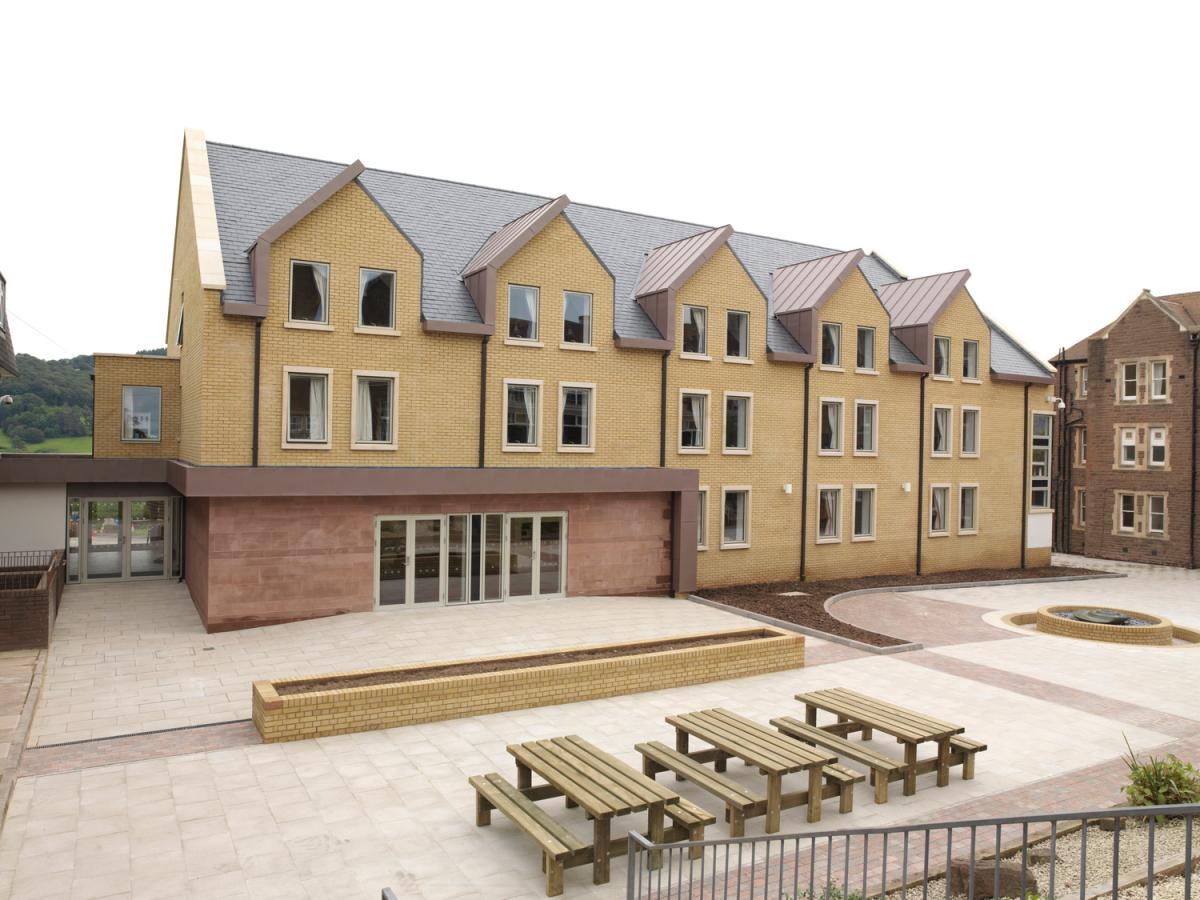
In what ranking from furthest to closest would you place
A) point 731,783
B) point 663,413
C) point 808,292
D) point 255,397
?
point 808,292 → point 663,413 → point 255,397 → point 731,783

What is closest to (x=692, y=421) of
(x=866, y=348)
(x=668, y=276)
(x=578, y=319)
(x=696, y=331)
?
(x=696, y=331)

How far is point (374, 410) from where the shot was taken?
19828mm

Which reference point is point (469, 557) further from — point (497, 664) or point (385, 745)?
point (385, 745)

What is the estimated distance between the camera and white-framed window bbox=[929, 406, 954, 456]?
29109 mm

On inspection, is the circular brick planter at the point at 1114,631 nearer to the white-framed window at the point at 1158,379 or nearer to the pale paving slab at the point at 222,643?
the pale paving slab at the point at 222,643

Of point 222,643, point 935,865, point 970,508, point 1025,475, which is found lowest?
point 935,865

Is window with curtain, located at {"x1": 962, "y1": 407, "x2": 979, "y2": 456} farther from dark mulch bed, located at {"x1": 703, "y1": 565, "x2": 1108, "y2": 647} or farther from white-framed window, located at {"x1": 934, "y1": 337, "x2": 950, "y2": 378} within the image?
dark mulch bed, located at {"x1": 703, "y1": 565, "x2": 1108, "y2": 647}

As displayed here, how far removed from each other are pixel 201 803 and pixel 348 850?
2.07m

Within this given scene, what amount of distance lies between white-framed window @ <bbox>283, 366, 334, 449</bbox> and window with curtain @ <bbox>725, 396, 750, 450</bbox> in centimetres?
1118

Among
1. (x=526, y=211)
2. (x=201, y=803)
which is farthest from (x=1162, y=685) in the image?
(x=526, y=211)

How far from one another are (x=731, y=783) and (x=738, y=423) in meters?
16.7

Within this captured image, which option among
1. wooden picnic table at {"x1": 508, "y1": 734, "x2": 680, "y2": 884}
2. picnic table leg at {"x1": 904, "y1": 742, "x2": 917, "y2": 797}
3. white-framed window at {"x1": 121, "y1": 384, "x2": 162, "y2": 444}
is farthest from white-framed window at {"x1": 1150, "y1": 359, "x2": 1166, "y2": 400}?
white-framed window at {"x1": 121, "y1": 384, "x2": 162, "y2": 444}

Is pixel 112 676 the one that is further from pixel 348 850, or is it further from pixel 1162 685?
pixel 1162 685

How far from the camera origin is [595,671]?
1317cm
